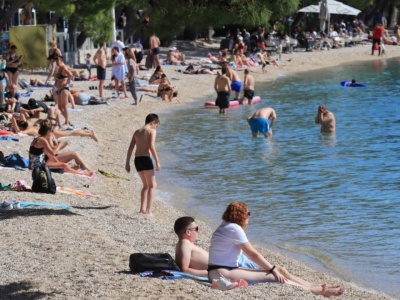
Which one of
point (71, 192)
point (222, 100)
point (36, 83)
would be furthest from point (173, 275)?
point (36, 83)

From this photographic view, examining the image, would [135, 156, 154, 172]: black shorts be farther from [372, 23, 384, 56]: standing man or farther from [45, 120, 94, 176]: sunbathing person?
[372, 23, 384, 56]: standing man

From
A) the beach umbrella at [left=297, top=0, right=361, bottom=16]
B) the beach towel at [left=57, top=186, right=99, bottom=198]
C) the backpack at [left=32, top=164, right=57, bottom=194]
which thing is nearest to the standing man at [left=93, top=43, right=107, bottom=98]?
the beach towel at [left=57, top=186, right=99, bottom=198]

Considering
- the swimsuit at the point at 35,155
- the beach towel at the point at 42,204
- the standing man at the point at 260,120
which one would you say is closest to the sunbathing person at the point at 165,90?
the standing man at the point at 260,120

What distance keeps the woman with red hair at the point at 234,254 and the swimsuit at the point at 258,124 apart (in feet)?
44.0

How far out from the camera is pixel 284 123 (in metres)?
27.3

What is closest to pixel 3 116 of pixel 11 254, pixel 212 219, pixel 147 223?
pixel 212 219

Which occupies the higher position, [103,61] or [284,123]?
[103,61]

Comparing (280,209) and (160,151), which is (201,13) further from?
(160,151)

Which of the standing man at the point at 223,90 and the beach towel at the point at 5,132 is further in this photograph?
the standing man at the point at 223,90

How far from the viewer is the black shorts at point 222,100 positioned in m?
Answer: 26.7

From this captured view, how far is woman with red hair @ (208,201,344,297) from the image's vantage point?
8.77 meters

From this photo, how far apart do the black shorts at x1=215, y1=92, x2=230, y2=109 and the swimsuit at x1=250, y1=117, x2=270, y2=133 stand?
4.17 m

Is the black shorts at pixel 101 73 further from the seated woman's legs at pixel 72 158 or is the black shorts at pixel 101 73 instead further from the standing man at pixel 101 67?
the seated woman's legs at pixel 72 158

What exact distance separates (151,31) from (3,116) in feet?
33.0
